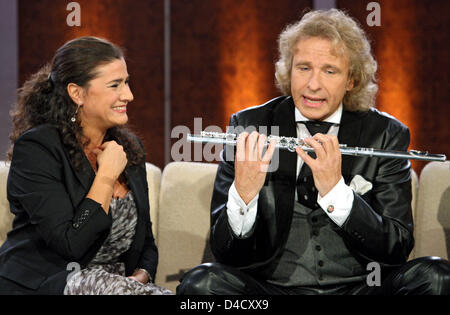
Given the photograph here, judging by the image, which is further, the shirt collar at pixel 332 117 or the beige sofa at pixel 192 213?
the beige sofa at pixel 192 213

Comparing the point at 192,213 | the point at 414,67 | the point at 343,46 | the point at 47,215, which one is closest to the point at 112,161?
the point at 47,215

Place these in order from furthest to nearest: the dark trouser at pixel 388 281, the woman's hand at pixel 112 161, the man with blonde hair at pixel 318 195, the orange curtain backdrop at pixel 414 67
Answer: the orange curtain backdrop at pixel 414 67 < the woman's hand at pixel 112 161 < the man with blonde hair at pixel 318 195 < the dark trouser at pixel 388 281

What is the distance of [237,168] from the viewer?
1891mm

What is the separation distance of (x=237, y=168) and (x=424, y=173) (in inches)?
41.9

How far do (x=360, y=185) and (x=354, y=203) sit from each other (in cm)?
21

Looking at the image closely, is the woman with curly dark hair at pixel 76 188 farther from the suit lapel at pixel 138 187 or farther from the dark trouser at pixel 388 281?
the dark trouser at pixel 388 281

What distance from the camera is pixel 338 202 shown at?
6.14 feet

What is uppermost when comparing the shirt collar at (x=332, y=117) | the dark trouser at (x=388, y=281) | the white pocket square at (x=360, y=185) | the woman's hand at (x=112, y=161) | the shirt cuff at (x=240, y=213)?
the shirt collar at (x=332, y=117)

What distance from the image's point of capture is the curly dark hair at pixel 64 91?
207 centimetres

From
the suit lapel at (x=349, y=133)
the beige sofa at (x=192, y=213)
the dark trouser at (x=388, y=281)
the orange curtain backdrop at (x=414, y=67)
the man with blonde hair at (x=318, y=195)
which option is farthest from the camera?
the orange curtain backdrop at (x=414, y=67)

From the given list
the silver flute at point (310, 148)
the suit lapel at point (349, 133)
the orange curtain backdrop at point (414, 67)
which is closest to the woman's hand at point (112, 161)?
the silver flute at point (310, 148)

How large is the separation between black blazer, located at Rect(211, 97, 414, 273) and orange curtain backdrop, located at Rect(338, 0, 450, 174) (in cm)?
158

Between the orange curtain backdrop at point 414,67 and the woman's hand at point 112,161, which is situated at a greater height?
the orange curtain backdrop at point 414,67

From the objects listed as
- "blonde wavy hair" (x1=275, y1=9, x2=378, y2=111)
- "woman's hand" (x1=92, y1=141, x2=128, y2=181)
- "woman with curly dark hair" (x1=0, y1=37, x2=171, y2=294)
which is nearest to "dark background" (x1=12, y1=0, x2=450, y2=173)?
"blonde wavy hair" (x1=275, y1=9, x2=378, y2=111)
